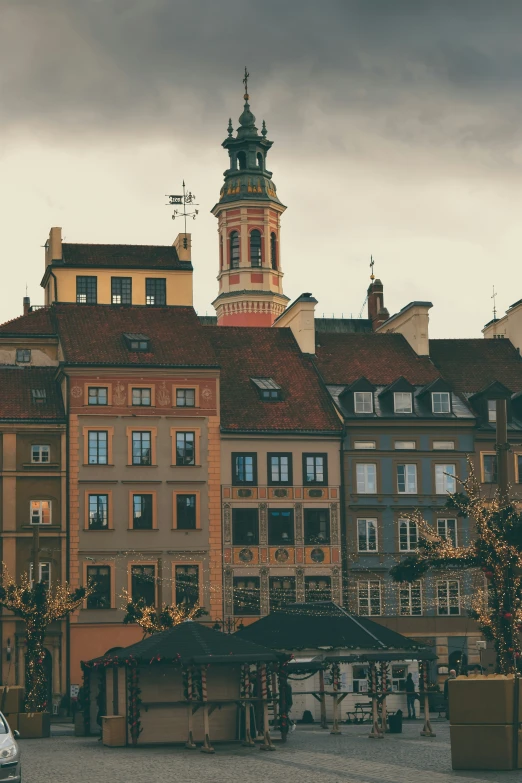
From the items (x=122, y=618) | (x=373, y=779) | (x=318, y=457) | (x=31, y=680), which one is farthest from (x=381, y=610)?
(x=373, y=779)

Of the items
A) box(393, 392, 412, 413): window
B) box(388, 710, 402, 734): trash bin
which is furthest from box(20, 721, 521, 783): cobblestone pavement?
box(393, 392, 412, 413): window

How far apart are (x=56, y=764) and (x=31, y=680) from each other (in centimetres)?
1646

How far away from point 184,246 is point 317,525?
18036 millimetres

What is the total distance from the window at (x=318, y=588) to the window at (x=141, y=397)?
37.6 feet

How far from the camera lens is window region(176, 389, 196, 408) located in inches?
2960

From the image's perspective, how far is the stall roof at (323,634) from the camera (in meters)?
52.5

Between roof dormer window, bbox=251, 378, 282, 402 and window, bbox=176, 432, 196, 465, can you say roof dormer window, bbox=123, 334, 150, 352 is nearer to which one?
window, bbox=176, 432, 196, 465

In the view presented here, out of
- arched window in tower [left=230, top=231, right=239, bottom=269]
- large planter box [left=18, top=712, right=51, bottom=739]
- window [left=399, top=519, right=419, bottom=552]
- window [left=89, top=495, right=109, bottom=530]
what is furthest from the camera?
arched window in tower [left=230, top=231, right=239, bottom=269]

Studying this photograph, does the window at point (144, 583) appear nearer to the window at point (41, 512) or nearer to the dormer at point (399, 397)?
the window at point (41, 512)

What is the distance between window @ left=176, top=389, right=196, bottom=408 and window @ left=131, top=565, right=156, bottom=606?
Answer: 8.00 metres

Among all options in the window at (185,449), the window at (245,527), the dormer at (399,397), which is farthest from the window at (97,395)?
the dormer at (399,397)

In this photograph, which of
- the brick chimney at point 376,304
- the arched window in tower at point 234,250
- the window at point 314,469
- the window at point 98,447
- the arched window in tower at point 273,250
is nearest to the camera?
the window at point 98,447

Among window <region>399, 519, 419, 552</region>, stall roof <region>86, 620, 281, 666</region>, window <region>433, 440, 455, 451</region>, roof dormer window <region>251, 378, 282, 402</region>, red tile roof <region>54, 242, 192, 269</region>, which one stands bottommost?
stall roof <region>86, 620, 281, 666</region>

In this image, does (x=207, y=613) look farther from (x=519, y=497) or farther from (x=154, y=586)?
(x=519, y=497)
